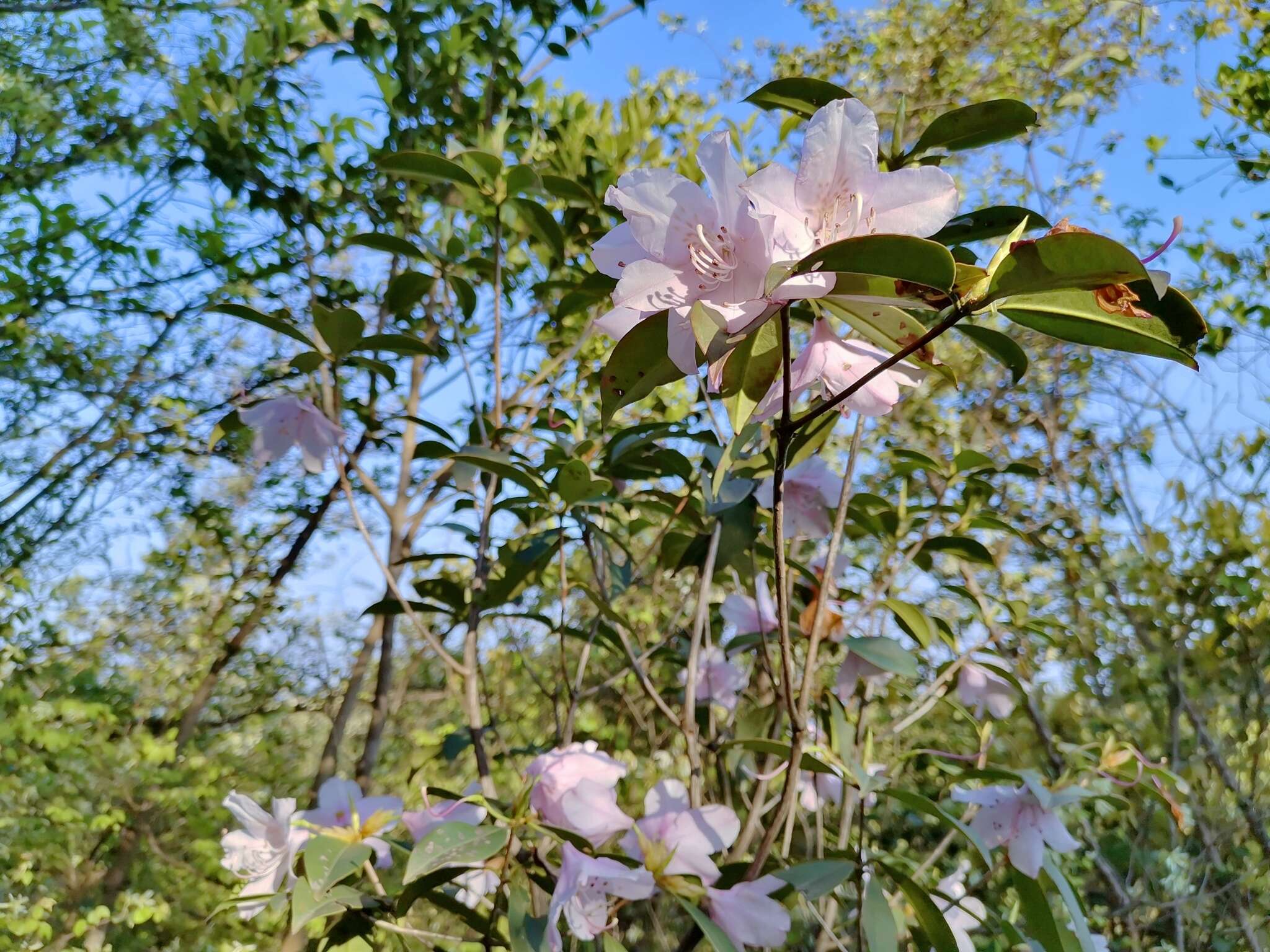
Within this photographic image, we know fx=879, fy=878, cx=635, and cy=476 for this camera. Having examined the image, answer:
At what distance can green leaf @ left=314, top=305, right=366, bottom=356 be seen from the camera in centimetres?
109

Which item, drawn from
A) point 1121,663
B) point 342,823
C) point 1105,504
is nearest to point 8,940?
point 342,823

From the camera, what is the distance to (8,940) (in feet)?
5.19

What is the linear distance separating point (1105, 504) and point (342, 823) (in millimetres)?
2138

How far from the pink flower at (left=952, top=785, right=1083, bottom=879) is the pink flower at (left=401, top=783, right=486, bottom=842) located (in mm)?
586

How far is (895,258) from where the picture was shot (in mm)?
456

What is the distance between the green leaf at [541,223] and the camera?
1.25 meters

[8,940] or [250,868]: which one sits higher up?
[250,868]

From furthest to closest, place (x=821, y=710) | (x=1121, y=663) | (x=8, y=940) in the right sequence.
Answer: (x=1121, y=663) → (x=8, y=940) → (x=821, y=710)

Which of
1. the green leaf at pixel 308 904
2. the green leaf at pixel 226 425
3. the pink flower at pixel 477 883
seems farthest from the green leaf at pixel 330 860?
the green leaf at pixel 226 425

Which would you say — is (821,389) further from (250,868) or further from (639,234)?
(250,868)

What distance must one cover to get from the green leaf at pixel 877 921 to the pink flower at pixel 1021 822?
0.65 feet

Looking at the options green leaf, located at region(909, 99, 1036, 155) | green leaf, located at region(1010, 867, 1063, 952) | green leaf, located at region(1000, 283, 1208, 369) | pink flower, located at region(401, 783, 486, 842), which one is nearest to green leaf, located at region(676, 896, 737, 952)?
pink flower, located at region(401, 783, 486, 842)

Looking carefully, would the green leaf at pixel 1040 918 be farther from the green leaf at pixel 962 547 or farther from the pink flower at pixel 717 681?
the pink flower at pixel 717 681

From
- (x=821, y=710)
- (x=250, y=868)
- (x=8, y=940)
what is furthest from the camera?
(x=8, y=940)
